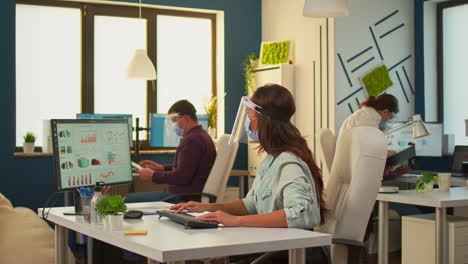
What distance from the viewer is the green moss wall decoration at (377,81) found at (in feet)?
23.0

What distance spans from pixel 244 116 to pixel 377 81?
453cm

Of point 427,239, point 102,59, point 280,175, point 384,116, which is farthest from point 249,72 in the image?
point 280,175

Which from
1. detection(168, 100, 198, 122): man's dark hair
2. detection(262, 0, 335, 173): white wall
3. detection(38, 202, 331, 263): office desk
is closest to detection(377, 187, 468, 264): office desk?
detection(168, 100, 198, 122): man's dark hair

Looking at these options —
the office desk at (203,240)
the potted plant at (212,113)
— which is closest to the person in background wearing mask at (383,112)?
the potted plant at (212,113)

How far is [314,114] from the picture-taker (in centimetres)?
713

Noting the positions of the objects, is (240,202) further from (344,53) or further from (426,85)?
(426,85)

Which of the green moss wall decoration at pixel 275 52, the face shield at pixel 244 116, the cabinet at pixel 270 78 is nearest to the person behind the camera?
the face shield at pixel 244 116

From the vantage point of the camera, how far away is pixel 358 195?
2771mm

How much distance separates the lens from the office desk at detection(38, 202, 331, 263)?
1989 millimetres

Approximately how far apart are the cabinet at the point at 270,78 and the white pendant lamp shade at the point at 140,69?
5.02 ft

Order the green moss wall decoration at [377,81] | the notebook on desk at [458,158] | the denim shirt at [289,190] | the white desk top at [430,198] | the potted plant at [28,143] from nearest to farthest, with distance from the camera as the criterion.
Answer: the denim shirt at [289,190]
the white desk top at [430,198]
the notebook on desk at [458,158]
the potted plant at [28,143]
the green moss wall decoration at [377,81]

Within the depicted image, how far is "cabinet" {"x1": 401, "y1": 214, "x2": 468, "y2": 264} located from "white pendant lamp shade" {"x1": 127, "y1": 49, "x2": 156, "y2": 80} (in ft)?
10.2

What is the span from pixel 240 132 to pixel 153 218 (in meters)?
0.53

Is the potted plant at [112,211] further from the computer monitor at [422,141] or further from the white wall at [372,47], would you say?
the computer monitor at [422,141]
